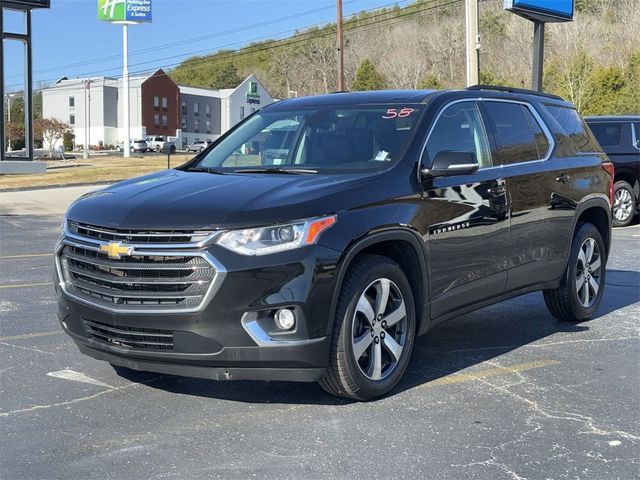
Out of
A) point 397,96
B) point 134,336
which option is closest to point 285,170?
point 397,96

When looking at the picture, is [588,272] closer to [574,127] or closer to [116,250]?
[574,127]

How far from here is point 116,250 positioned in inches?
165

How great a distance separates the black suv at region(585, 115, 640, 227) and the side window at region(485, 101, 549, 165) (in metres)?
8.62

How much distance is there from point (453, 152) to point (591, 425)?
185 cm

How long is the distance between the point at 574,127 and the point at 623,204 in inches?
320

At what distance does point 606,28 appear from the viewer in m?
65.4

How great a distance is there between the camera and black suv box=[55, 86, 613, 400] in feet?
13.4

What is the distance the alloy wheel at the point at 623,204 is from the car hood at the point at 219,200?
10.9 metres

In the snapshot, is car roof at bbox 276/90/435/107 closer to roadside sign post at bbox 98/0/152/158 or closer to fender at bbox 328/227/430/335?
fender at bbox 328/227/430/335

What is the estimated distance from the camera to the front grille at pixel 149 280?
160 inches

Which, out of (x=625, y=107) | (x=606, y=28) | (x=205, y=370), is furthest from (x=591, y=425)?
(x=606, y=28)

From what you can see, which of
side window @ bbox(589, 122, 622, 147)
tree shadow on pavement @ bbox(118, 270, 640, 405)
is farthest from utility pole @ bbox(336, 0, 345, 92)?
tree shadow on pavement @ bbox(118, 270, 640, 405)

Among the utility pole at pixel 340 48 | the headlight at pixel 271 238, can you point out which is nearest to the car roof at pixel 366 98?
the headlight at pixel 271 238

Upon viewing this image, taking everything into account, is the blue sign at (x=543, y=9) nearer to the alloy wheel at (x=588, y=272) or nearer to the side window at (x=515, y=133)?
the alloy wheel at (x=588, y=272)
